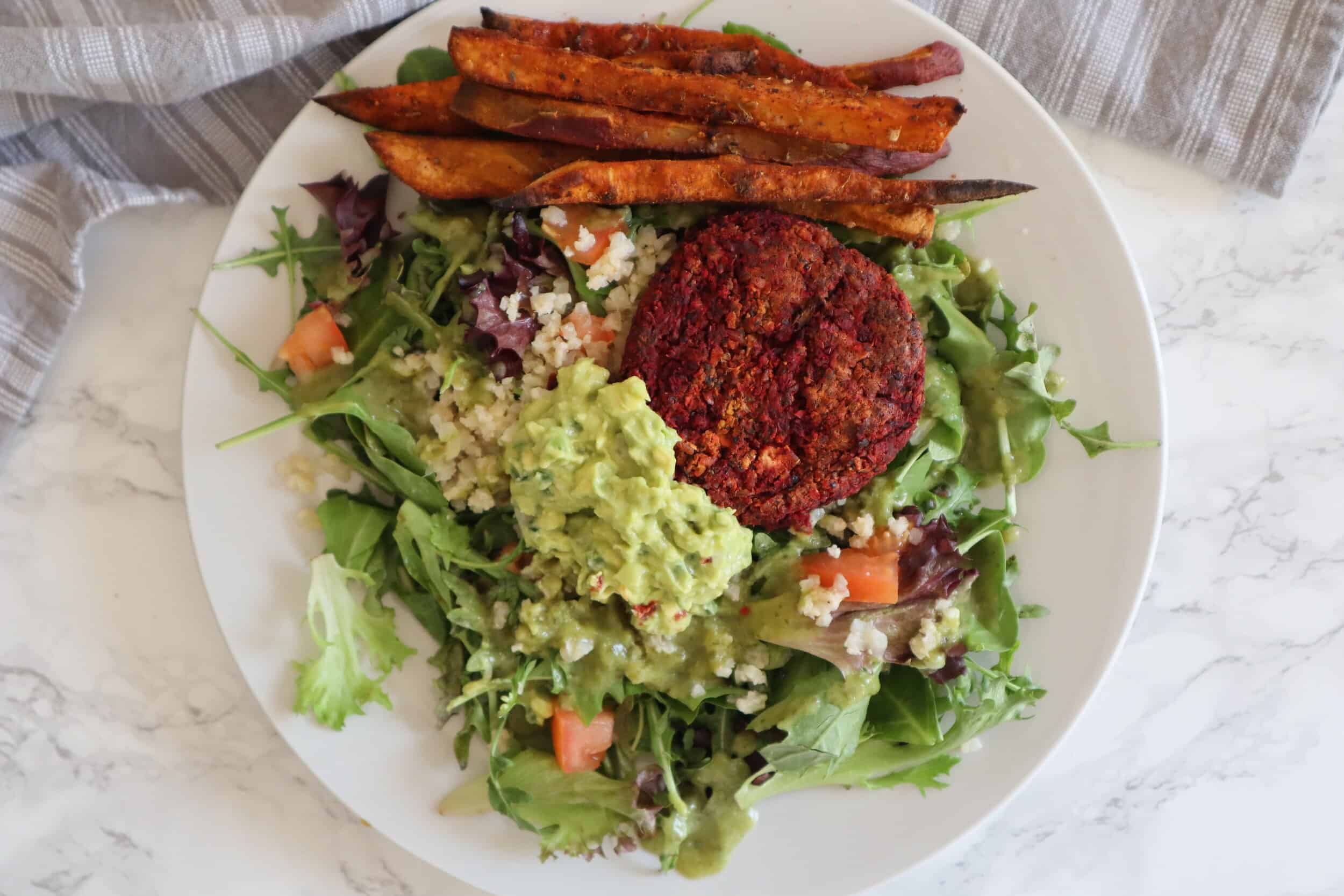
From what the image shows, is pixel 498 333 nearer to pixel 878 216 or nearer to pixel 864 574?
pixel 878 216

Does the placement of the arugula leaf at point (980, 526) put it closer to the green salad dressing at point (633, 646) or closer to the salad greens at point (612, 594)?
the salad greens at point (612, 594)

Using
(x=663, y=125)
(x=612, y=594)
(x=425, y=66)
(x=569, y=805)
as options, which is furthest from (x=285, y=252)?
(x=569, y=805)

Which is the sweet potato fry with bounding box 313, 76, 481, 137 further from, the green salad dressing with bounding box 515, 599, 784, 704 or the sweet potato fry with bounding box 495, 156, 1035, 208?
the green salad dressing with bounding box 515, 599, 784, 704

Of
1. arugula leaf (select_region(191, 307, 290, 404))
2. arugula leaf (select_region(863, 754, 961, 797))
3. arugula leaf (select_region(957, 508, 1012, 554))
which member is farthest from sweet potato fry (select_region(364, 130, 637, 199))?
arugula leaf (select_region(863, 754, 961, 797))

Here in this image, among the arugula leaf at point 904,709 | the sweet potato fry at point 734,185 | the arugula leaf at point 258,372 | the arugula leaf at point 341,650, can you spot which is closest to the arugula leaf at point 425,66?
the sweet potato fry at point 734,185

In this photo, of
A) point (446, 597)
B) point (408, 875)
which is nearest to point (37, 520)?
point (446, 597)

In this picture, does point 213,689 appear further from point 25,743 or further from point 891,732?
point 891,732
